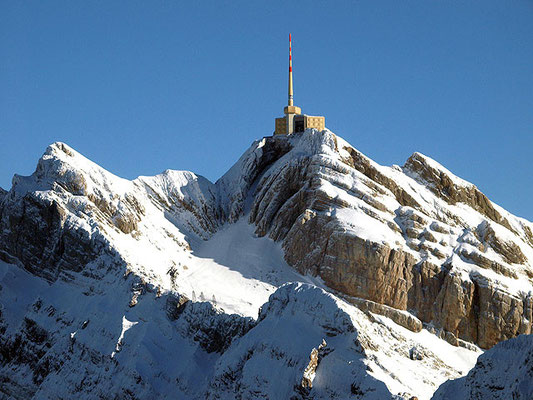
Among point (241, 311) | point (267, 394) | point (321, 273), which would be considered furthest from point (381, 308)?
point (267, 394)

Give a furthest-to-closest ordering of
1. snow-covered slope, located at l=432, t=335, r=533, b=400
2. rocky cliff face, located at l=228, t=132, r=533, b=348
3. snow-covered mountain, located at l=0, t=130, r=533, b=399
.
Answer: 1. rocky cliff face, located at l=228, t=132, r=533, b=348
2. snow-covered mountain, located at l=0, t=130, r=533, b=399
3. snow-covered slope, located at l=432, t=335, r=533, b=400

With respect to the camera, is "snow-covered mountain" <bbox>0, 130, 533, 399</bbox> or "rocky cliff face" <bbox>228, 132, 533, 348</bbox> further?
"rocky cliff face" <bbox>228, 132, 533, 348</bbox>

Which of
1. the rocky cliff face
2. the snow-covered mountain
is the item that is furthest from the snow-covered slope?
the rocky cliff face

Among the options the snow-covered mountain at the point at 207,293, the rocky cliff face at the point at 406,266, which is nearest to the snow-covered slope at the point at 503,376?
the snow-covered mountain at the point at 207,293

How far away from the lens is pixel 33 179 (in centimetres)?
19712

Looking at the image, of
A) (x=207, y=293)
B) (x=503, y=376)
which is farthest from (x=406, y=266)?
(x=503, y=376)

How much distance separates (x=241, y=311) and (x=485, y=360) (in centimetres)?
6436

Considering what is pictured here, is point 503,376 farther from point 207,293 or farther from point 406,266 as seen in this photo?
point 406,266

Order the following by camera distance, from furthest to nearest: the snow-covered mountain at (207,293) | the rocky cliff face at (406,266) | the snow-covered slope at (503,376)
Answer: the rocky cliff face at (406,266)
the snow-covered mountain at (207,293)
the snow-covered slope at (503,376)

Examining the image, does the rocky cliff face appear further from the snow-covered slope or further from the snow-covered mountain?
the snow-covered slope

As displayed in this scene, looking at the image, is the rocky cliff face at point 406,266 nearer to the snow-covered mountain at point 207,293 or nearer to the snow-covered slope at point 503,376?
the snow-covered mountain at point 207,293

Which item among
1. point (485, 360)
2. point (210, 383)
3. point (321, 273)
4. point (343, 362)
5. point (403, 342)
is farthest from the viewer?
point (321, 273)

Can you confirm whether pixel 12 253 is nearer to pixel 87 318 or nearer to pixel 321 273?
pixel 87 318

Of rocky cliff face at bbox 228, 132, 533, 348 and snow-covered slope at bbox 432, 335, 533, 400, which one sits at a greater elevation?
rocky cliff face at bbox 228, 132, 533, 348
